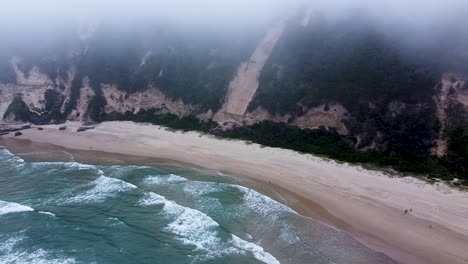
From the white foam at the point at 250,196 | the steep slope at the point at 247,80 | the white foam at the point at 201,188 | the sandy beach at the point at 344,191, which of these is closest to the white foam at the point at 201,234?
the white foam at the point at 201,188

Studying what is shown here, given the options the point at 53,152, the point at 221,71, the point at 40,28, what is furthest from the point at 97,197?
the point at 40,28

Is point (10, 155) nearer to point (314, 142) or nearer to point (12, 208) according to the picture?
point (12, 208)

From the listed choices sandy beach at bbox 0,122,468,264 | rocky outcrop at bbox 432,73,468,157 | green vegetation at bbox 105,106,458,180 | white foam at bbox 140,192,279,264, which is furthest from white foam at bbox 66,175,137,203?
rocky outcrop at bbox 432,73,468,157

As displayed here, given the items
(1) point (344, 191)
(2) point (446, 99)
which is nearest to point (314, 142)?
(1) point (344, 191)

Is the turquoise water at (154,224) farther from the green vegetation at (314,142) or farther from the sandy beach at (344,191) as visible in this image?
→ the green vegetation at (314,142)

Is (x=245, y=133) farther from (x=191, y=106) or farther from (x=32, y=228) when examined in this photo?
(x=32, y=228)

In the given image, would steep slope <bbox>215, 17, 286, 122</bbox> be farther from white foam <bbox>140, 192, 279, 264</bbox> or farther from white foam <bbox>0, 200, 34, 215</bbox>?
white foam <bbox>0, 200, 34, 215</bbox>
